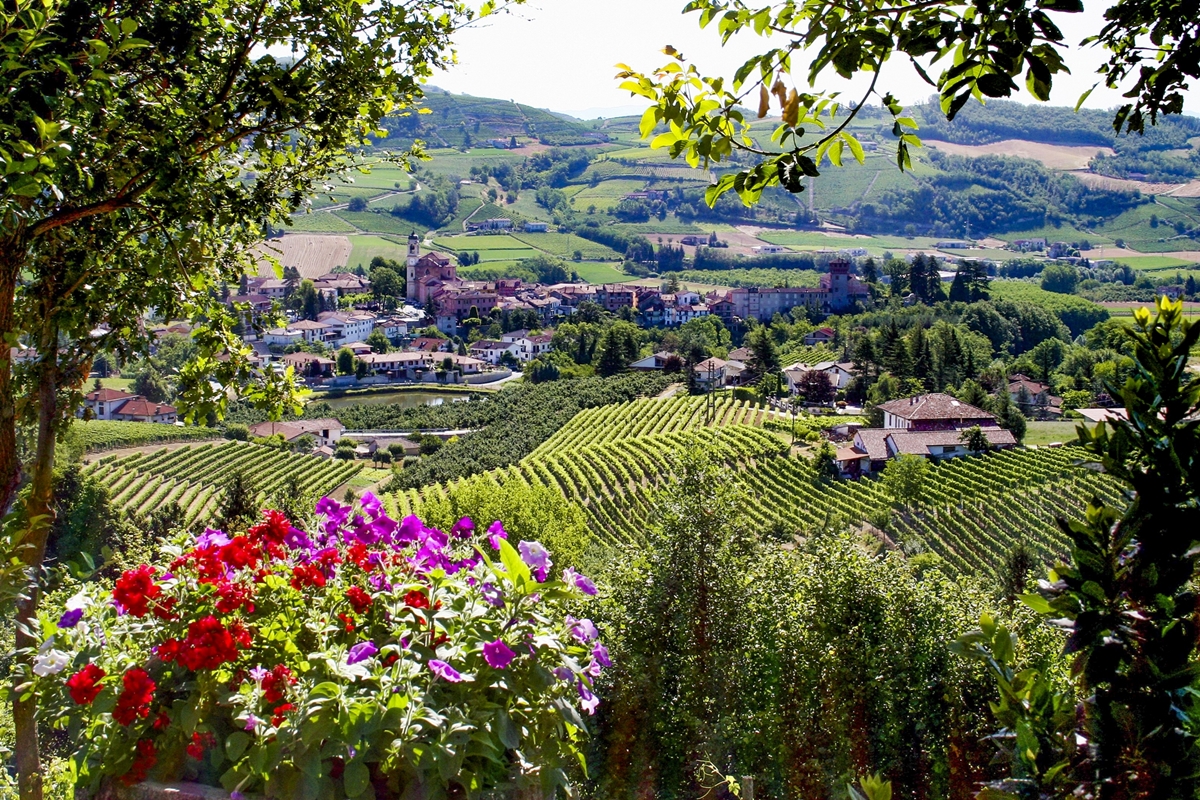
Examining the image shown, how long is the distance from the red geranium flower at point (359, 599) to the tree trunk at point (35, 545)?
2.73ft

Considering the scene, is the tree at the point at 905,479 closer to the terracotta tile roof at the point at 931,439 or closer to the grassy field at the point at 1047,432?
the terracotta tile roof at the point at 931,439

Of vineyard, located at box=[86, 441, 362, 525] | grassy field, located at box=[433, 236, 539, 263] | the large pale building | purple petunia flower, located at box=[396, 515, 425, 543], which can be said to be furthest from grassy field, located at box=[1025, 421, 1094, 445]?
grassy field, located at box=[433, 236, 539, 263]

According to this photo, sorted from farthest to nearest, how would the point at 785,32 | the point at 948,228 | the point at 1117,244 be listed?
the point at 948,228
the point at 1117,244
the point at 785,32

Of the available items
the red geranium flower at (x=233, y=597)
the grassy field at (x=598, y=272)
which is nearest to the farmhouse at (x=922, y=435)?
the red geranium flower at (x=233, y=597)

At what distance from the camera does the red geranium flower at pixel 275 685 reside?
2242 mm

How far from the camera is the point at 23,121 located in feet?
8.60

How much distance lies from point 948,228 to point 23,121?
14819cm

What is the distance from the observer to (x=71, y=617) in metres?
2.45

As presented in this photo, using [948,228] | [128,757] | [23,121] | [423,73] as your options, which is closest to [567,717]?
[128,757]

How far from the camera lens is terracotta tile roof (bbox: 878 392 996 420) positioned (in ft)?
118

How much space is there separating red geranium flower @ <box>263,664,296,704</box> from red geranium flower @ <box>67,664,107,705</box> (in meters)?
0.42

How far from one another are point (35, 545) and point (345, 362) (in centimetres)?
6236

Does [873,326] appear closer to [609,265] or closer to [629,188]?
[609,265]

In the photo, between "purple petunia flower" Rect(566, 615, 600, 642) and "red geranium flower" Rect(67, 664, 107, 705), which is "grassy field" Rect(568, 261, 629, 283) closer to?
"purple petunia flower" Rect(566, 615, 600, 642)
